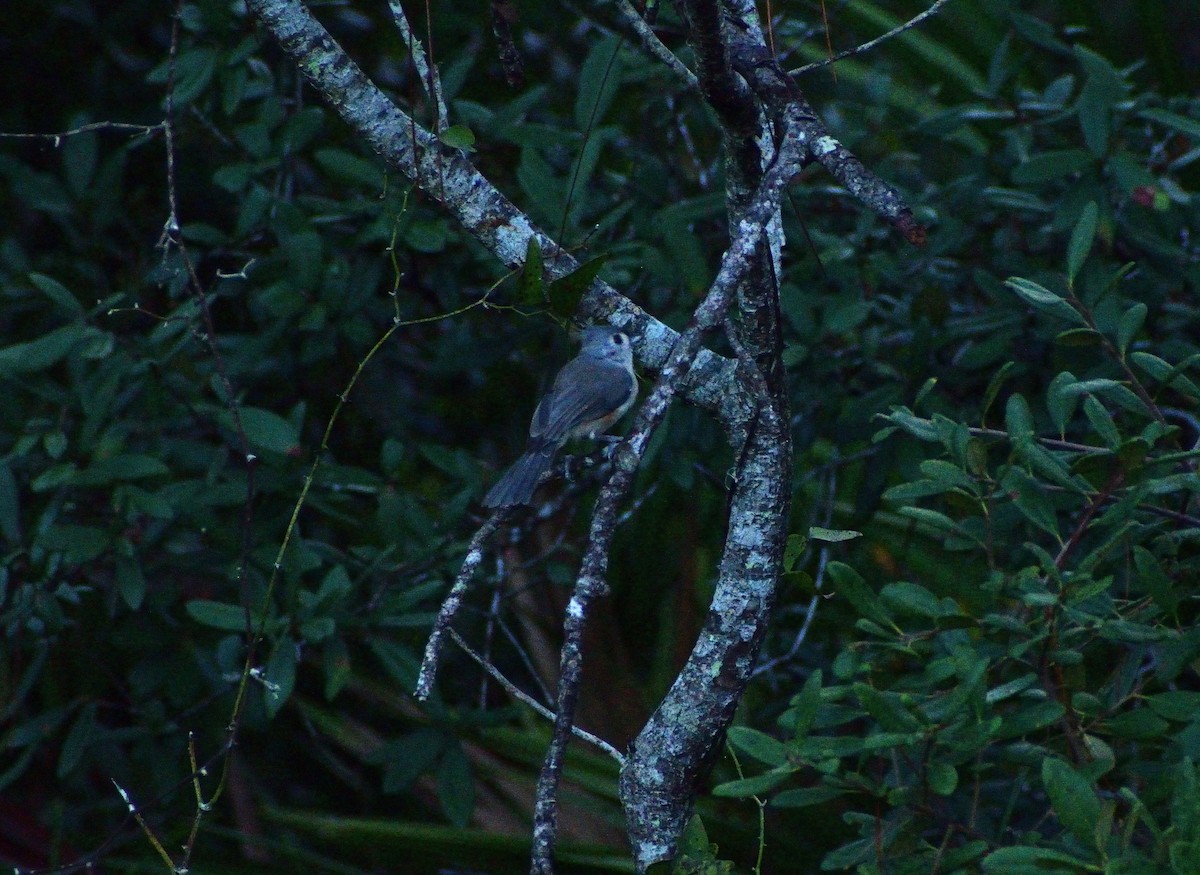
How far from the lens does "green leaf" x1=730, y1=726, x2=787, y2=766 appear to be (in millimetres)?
1657

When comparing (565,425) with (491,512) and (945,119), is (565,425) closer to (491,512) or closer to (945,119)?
(491,512)

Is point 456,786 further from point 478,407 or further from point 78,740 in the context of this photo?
point 478,407

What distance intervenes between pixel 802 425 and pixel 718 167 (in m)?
0.78

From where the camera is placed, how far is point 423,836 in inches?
111

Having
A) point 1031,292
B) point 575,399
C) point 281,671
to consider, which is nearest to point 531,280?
point 1031,292

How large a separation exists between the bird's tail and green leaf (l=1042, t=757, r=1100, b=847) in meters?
1.13

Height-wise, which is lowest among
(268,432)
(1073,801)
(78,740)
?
(78,740)

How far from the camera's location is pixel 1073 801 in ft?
4.72

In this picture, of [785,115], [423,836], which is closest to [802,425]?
[423,836]

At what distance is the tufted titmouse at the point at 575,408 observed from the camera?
8.84ft

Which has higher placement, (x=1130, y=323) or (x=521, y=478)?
(x=1130, y=323)

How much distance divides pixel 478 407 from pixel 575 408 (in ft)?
2.97

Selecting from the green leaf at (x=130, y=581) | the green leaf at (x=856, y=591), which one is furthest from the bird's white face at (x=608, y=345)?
the green leaf at (x=130, y=581)

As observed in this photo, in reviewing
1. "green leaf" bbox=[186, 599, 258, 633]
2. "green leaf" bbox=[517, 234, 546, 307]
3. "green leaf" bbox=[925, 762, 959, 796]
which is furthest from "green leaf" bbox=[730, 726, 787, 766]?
"green leaf" bbox=[186, 599, 258, 633]
